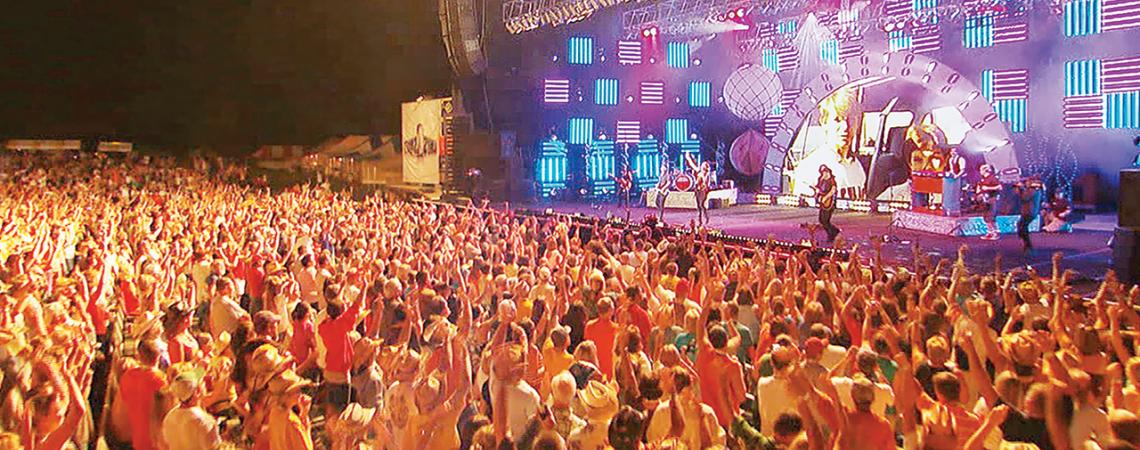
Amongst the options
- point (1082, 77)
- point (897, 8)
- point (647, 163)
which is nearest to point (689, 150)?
point (647, 163)

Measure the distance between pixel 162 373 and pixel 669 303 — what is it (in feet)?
9.84

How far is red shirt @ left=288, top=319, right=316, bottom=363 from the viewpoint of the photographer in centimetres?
531

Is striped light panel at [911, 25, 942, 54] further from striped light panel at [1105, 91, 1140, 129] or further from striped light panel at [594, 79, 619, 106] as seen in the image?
striped light panel at [594, 79, 619, 106]

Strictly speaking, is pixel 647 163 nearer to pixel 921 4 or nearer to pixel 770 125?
pixel 770 125

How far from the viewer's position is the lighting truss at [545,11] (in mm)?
14613

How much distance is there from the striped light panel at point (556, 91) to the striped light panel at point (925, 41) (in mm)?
8096

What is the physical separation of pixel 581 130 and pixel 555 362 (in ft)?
62.7

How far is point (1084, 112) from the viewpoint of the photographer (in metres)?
16.5

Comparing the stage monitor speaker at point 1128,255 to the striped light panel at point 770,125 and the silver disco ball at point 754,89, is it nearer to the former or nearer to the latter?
the silver disco ball at point 754,89

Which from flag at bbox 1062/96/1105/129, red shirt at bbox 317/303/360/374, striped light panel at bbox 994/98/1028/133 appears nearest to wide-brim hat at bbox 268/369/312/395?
red shirt at bbox 317/303/360/374

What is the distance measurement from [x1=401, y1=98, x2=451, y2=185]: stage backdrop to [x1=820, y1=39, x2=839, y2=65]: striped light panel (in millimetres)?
9012

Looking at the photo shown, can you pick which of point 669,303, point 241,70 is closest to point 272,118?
point 241,70

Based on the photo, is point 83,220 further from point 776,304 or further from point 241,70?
point 241,70

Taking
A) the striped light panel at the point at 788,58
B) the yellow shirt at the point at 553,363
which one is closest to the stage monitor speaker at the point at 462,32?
the striped light panel at the point at 788,58
